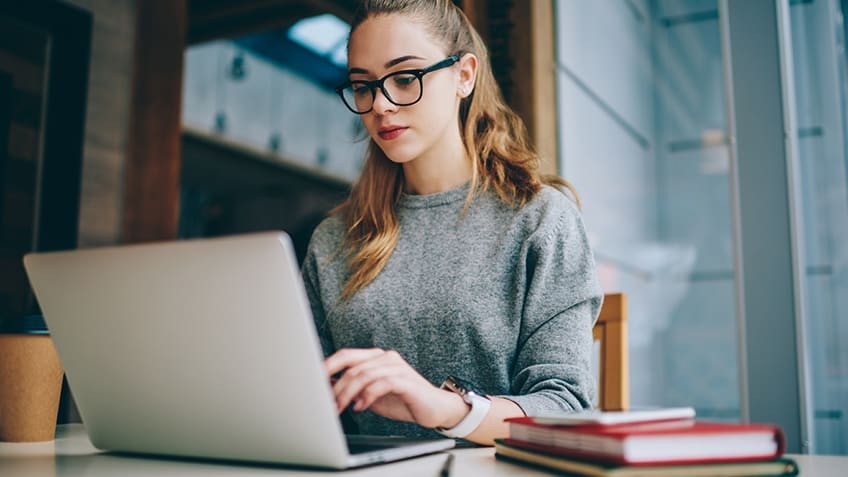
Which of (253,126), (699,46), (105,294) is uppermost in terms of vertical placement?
(253,126)

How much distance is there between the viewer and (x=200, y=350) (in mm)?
655

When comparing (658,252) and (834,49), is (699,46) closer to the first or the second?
(834,49)

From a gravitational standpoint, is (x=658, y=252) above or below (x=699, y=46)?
below

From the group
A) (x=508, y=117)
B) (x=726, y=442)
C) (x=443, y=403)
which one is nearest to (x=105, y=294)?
(x=443, y=403)

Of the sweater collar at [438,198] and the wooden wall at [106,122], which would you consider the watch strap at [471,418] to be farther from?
the wooden wall at [106,122]

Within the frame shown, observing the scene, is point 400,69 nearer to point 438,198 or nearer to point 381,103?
point 381,103

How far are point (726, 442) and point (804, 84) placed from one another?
1844 millimetres

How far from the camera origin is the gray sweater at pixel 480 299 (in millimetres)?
1119

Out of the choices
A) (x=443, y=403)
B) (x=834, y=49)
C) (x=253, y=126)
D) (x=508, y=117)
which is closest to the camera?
(x=443, y=403)

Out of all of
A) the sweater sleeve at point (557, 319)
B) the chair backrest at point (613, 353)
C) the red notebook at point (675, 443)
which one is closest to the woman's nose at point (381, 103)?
the sweater sleeve at point (557, 319)

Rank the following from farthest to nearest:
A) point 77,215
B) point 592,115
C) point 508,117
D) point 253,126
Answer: point 253,126 < point 77,215 < point 592,115 < point 508,117

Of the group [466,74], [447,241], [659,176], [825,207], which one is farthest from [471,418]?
[659,176]

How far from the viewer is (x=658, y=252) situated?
7.79 ft

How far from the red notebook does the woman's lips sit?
691 mm
